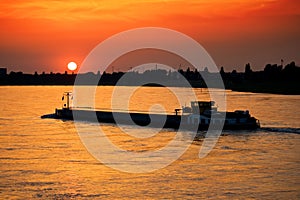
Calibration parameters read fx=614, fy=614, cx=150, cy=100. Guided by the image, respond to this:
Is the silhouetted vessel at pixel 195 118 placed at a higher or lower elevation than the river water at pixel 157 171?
higher

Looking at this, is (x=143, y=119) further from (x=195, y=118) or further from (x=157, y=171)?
(x=157, y=171)

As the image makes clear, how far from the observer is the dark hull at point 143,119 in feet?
198

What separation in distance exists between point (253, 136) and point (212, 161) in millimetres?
15789

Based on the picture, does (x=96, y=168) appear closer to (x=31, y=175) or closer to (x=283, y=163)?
(x=31, y=175)

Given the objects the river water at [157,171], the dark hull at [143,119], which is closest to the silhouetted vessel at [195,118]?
the dark hull at [143,119]

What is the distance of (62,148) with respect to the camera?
149 ft

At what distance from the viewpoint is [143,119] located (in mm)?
70000

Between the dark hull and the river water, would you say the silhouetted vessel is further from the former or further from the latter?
the river water

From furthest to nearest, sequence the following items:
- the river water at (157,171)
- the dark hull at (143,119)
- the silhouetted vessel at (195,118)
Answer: the silhouetted vessel at (195,118)
the dark hull at (143,119)
the river water at (157,171)

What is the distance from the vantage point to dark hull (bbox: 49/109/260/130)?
60219 millimetres

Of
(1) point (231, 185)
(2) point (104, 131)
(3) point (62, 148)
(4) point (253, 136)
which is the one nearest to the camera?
(1) point (231, 185)

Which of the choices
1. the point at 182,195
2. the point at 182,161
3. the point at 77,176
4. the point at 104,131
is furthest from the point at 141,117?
the point at 182,195

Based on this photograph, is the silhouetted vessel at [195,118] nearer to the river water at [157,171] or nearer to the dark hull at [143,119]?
the dark hull at [143,119]

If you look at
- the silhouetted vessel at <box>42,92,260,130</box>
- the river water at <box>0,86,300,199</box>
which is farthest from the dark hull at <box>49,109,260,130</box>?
the river water at <box>0,86,300,199</box>
